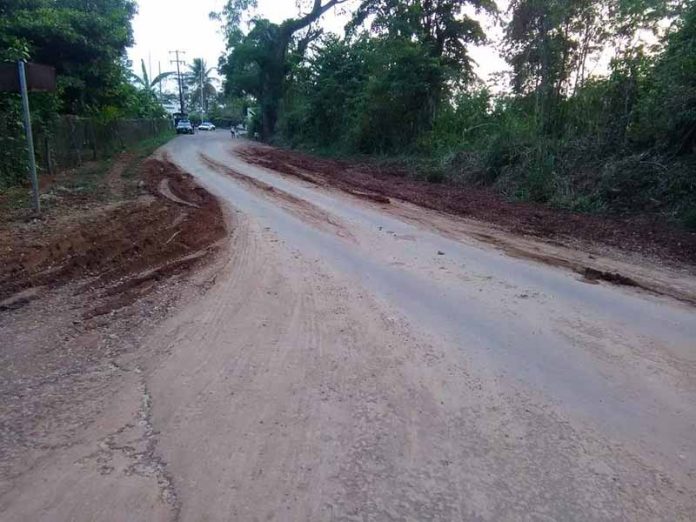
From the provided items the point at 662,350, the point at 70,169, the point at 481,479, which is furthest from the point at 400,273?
the point at 70,169

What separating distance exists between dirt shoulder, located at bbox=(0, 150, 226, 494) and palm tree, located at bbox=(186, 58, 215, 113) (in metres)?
82.5

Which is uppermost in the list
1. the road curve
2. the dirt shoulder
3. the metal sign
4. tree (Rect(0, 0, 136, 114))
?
tree (Rect(0, 0, 136, 114))

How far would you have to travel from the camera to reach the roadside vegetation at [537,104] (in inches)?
380

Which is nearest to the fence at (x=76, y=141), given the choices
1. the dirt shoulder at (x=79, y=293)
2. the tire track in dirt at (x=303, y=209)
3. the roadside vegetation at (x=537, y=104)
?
the dirt shoulder at (x=79, y=293)

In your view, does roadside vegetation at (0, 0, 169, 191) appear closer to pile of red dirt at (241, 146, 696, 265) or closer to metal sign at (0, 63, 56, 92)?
metal sign at (0, 63, 56, 92)

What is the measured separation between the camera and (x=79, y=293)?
531 cm

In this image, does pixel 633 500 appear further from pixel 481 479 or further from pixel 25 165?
pixel 25 165

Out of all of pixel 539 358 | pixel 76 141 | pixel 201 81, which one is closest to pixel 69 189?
pixel 76 141

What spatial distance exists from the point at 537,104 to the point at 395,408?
12.0 m

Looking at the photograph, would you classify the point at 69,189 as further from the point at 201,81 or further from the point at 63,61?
the point at 201,81

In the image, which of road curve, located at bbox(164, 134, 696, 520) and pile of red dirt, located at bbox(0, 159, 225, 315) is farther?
pile of red dirt, located at bbox(0, 159, 225, 315)

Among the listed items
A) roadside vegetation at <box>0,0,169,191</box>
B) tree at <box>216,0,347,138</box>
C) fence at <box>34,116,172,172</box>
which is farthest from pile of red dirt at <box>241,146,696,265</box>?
tree at <box>216,0,347,138</box>

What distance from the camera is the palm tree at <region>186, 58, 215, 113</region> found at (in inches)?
3359

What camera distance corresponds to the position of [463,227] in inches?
332
